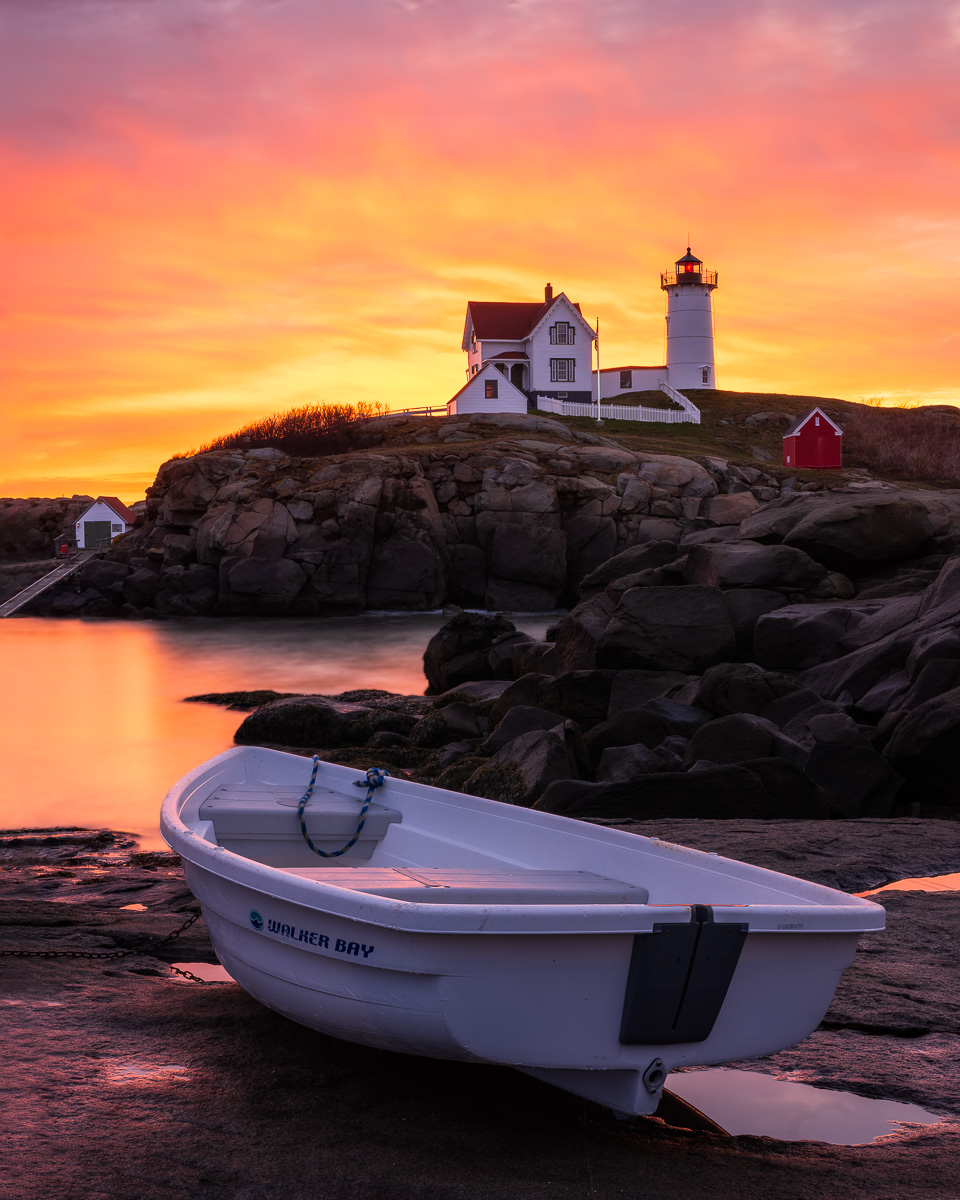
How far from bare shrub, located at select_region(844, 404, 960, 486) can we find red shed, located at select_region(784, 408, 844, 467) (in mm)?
5303

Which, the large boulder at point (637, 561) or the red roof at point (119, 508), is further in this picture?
the red roof at point (119, 508)

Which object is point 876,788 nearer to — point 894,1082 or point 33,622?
point 894,1082

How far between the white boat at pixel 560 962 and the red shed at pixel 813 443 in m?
48.4

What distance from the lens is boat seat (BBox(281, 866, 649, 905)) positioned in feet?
15.2

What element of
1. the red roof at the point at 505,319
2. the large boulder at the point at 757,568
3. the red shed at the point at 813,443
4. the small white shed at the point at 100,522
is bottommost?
the large boulder at the point at 757,568

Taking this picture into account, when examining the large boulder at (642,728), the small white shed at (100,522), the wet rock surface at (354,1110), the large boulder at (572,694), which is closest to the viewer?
the wet rock surface at (354,1110)

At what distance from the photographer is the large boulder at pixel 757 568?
16203mm

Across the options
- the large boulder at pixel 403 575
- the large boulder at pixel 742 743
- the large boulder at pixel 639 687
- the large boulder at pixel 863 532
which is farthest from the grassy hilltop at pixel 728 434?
the large boulder at pixel 742 743

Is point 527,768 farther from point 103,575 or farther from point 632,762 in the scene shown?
point 103,575

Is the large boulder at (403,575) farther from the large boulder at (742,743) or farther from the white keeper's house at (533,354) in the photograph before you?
the large boulder at (742,743)

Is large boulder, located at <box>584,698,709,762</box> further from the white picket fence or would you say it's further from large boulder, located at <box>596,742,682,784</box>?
the white picket fence

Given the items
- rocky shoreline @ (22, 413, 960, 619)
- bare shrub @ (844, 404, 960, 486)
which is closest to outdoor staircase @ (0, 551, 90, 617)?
rocky shoreline @ (22, 413, 960, 619)

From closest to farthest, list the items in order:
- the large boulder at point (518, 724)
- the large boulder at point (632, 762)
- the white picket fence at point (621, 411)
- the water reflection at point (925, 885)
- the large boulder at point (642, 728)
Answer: the water reflection at point (925, 885) < the large boulder at point (632, 762) < the large boulder at point (642, 728) < the large boulder at point (518, 724) < the white picket fence at point (621, 411)

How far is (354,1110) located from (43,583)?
1702 inches
